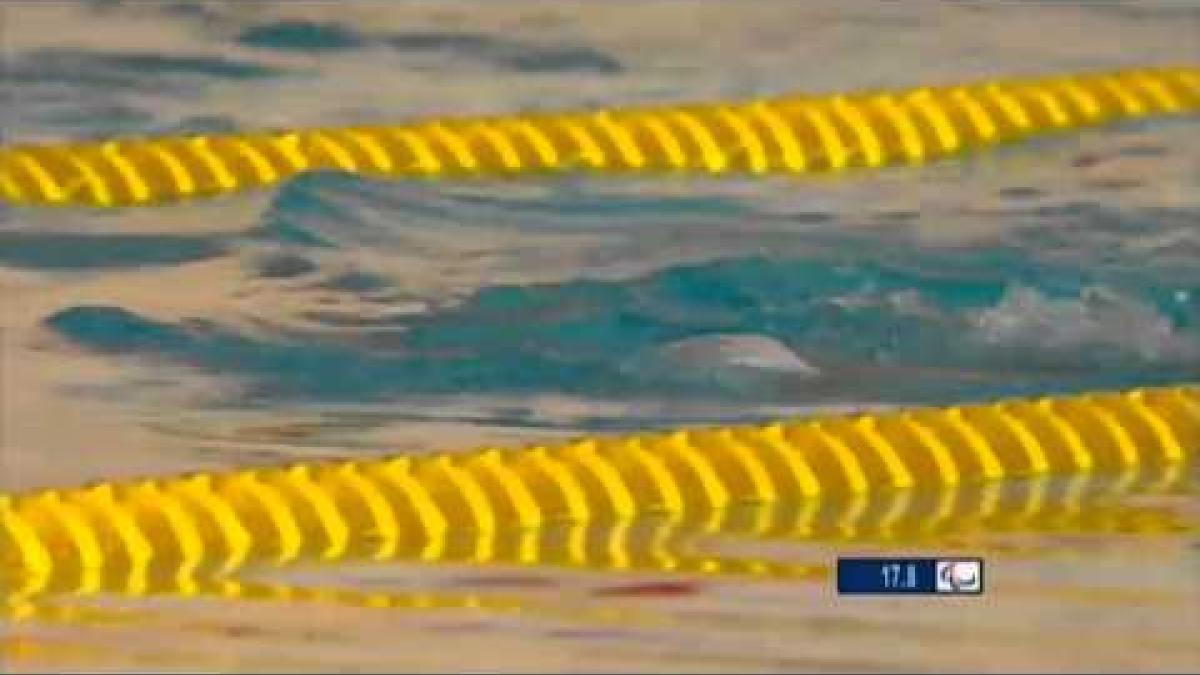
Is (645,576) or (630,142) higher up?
(630,142)

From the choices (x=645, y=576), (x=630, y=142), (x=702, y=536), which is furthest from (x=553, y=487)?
(x=630, y=142)

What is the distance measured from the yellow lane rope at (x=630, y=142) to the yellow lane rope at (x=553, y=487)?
1.66m

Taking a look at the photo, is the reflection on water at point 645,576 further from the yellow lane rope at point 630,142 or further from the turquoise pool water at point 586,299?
the yellow lane rope at point 630,142

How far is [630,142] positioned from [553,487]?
2235mm

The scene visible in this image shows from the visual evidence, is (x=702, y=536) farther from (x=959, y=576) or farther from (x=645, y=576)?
(x=959, y=576)

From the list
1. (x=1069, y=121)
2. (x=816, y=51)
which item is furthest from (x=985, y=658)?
(x=816, y=51)

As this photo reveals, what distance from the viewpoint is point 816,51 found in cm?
749

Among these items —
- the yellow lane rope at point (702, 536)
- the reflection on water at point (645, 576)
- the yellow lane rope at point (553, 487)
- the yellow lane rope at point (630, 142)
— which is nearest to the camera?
the reflection on water at point (645, 576)

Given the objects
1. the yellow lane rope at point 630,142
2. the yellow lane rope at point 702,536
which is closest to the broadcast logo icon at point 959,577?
the yellow lane rope at point 702,536

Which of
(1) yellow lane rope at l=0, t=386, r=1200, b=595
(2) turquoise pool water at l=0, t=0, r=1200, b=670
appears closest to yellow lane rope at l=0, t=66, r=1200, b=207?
(2) turquoise pool water at l=0, t=0, r=1200, b=670

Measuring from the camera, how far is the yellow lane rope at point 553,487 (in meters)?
4.22

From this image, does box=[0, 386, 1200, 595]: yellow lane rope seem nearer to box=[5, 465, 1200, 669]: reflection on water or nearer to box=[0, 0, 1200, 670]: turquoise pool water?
box=[5, 465, 1200, 669]: reflection on water

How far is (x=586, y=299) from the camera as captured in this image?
580 cm

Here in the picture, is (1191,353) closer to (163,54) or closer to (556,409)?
(556,409)
